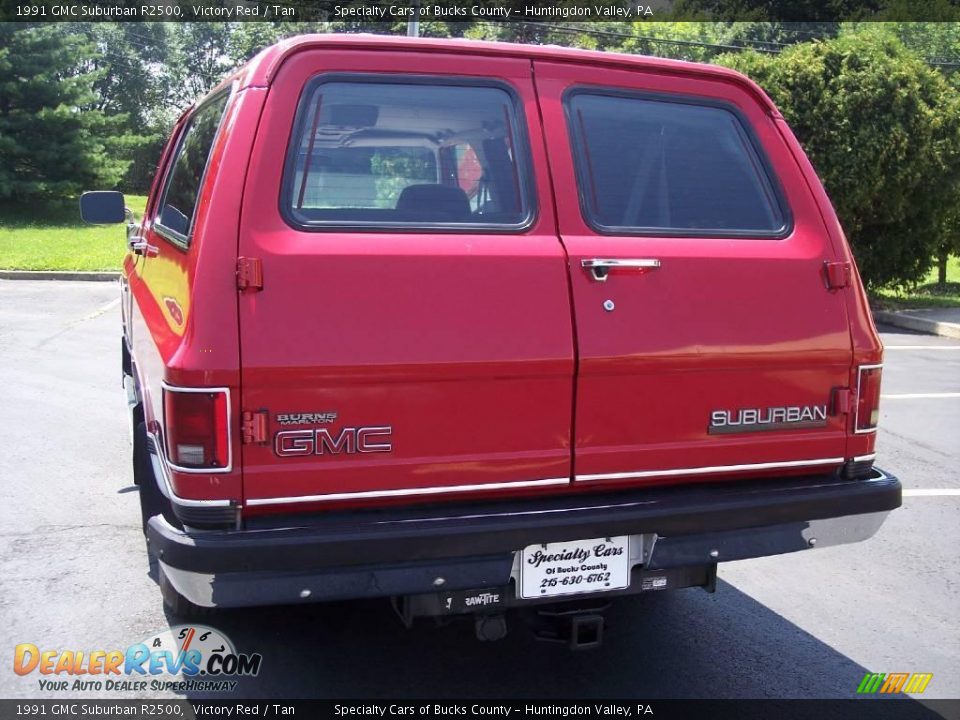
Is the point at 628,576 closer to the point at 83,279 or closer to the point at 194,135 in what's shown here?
the point at 194,135

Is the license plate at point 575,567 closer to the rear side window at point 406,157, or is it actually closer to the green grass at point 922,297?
the rear side window at point 406,157

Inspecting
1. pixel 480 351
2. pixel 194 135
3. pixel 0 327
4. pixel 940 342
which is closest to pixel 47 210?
pixel 0 327

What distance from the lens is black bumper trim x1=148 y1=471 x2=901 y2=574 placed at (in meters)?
2.68

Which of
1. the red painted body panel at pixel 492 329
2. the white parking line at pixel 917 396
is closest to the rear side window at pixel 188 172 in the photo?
the red painted body panel at pixel 492 329

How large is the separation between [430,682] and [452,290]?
60.4 inches

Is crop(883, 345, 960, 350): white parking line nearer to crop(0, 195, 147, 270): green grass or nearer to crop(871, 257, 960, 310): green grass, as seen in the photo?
crop(871, 257, 960, 310): green grass

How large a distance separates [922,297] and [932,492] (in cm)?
1145

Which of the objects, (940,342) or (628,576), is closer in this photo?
(628,576)

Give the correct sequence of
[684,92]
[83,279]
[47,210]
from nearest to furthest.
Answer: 1. [684,92]
2. [83,279]
3. [47,210]

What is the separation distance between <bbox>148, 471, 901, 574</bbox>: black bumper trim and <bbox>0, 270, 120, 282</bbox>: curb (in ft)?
45.1

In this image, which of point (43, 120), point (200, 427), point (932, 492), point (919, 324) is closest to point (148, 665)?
point (200, 427)

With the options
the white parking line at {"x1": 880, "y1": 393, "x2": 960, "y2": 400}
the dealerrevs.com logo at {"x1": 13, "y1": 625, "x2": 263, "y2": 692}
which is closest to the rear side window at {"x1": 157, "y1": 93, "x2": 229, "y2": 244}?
the dealerrevs.com logo at {"x1": 13, "y1": 625, "x2": 263, "y2": 692}

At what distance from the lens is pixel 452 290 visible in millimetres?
2895

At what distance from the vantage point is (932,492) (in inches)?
237
